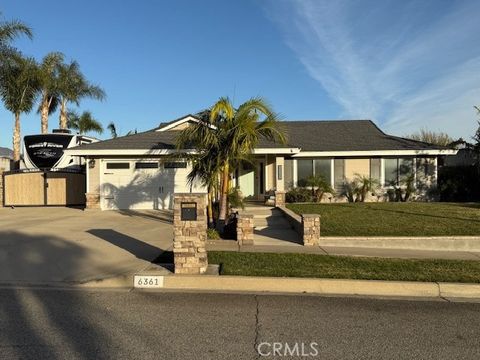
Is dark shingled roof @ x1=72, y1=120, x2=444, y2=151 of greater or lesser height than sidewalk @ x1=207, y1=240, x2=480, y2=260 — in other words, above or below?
above

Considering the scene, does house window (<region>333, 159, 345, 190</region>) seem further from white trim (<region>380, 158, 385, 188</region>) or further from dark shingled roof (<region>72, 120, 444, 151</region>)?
white trim (<region>380, 158, 385, 188</region>)

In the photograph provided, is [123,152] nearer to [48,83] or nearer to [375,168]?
[375,168]

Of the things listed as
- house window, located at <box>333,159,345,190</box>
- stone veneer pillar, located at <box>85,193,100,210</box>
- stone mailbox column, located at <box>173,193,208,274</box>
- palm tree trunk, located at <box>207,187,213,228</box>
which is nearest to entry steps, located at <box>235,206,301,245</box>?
palm tree trunk, located at <box>207,187,213,228</box>

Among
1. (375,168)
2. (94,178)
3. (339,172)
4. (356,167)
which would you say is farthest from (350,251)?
(94,178)

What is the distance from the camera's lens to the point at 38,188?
23469 mm

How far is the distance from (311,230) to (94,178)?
39.8ft

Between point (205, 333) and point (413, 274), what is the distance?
4.38 m

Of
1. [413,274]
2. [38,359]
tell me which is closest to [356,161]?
[413,274]

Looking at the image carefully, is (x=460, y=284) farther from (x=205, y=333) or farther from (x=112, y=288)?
(x=112, y=288)

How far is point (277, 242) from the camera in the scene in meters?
11.8

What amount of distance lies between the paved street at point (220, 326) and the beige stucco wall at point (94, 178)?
1309 cm

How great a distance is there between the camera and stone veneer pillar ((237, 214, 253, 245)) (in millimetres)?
11422

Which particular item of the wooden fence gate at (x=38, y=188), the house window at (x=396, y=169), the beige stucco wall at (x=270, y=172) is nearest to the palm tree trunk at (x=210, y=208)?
the beige stucco wall at (x=270, y=172)

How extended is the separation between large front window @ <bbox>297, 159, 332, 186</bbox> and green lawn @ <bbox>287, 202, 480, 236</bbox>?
4858 millimetres
